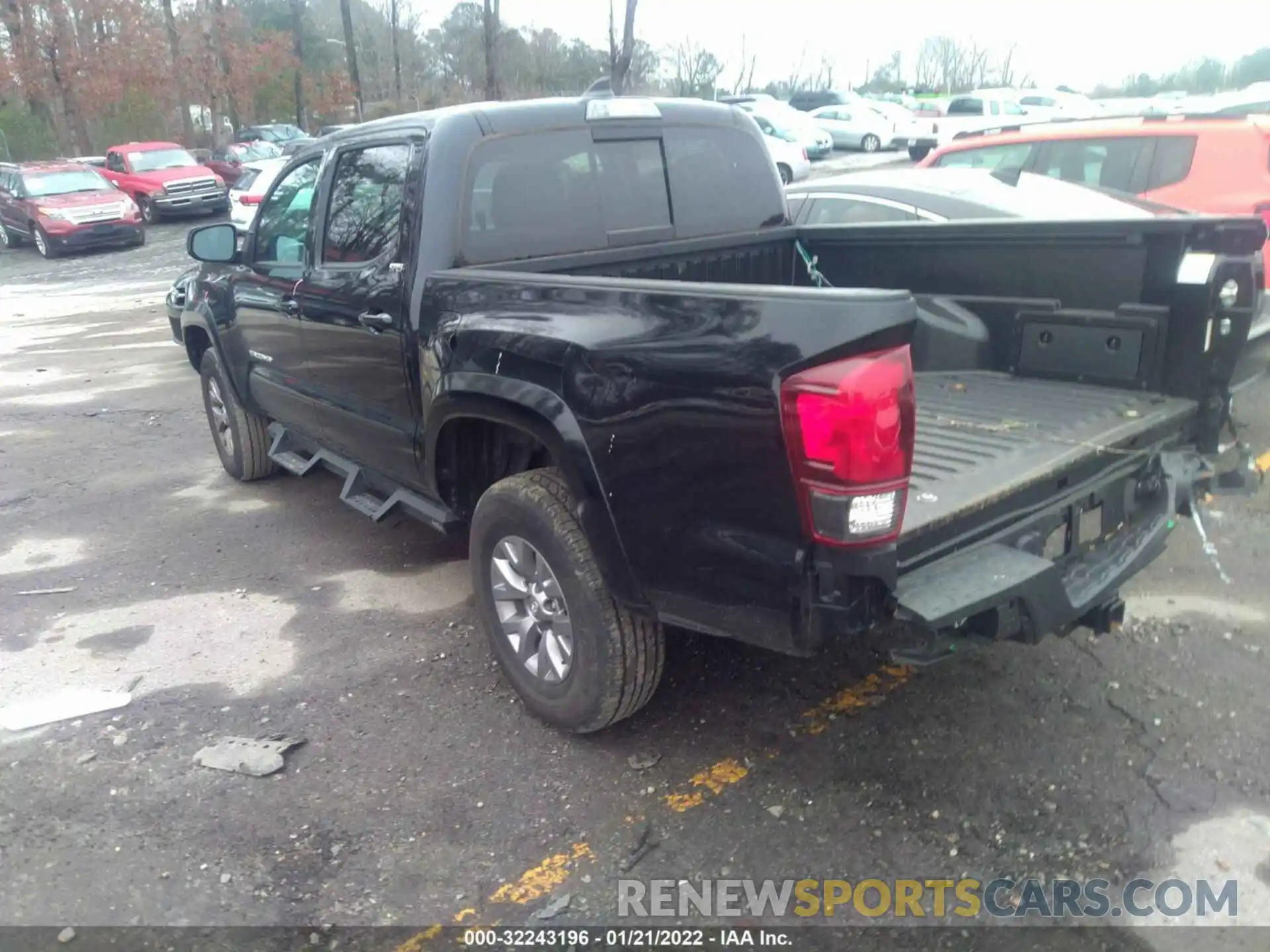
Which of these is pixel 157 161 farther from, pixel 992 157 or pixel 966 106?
pixel 992 157

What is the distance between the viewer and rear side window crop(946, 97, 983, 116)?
3002 cm

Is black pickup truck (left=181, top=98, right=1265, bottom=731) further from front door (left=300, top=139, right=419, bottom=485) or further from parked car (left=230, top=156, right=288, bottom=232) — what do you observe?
parked car (left=230, top=156, right=288, bottom=232)

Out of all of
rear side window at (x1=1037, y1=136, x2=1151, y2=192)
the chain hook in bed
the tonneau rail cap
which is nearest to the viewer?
the tonneau rail cap

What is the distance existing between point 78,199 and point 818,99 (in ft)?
90.5

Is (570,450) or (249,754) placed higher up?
(570,450)

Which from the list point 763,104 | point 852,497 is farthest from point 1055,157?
point 763,104

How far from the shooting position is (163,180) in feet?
81.4

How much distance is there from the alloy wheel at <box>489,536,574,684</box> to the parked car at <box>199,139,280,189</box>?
86.8 ft

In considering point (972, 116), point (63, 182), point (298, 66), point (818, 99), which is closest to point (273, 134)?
point (298, 66)

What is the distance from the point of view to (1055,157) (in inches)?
327

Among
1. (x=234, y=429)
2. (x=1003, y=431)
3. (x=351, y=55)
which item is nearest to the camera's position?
(x=1003, y=431)

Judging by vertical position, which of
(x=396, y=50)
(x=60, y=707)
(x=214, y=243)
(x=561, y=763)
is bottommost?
(x=60, y=707)

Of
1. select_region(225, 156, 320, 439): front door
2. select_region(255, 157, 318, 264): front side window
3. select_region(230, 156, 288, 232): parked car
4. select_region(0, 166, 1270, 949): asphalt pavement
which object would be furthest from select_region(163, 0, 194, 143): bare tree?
select_region(0, 166, 1270, 949): asphalt pavement

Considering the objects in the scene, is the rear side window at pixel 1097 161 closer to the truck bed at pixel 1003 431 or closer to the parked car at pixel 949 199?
the parked car at pixel 949 199
